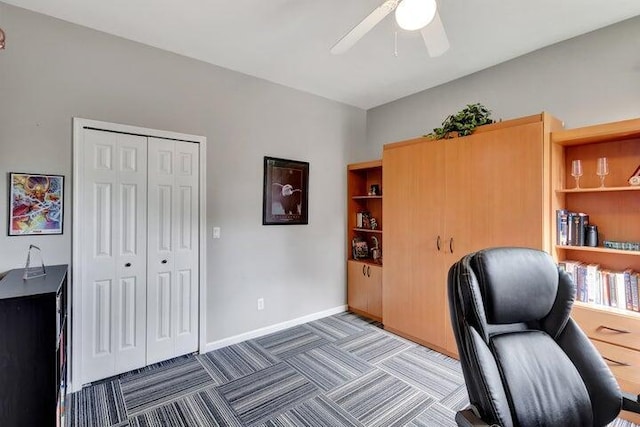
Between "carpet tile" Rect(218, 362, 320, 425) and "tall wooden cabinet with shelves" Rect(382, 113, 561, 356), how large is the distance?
1327mm

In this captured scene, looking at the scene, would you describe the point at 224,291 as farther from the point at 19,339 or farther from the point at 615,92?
the point at 615,92

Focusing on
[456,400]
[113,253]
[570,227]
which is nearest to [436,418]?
[456,400]

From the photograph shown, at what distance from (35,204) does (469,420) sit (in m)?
2.91

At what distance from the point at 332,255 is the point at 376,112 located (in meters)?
2.07

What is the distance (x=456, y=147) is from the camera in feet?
9.12

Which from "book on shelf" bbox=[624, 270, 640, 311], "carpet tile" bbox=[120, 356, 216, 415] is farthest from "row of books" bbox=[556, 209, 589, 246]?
"carpet tile" bbox=[120, 356, 216, 415]

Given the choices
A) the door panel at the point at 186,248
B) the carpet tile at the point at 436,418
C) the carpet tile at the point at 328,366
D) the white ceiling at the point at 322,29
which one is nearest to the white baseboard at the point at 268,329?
the door panel at the point at 186,248

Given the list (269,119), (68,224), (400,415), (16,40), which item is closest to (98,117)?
(16,40)

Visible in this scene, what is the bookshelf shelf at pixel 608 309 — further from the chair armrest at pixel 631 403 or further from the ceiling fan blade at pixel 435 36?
the ceiling fan blade at pixel 435 36

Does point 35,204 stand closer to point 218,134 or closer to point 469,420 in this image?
point 218,134

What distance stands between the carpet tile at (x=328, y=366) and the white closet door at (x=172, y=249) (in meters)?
1.07

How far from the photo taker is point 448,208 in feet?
9.31

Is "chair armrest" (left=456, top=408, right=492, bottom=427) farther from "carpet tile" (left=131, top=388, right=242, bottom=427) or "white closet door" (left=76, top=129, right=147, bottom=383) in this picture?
"white closet door" (left=76, top=129, right=147, bottom=383)

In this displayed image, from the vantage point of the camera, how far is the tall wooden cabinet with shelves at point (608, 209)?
1.98 meters
